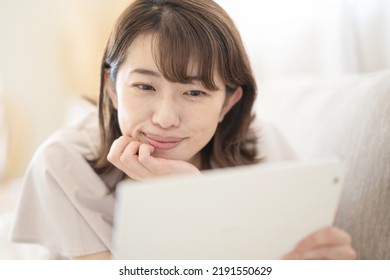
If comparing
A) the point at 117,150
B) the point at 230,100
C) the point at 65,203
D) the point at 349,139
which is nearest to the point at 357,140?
the point at 349,139

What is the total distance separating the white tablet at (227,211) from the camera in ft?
1.77

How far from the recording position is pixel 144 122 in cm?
75

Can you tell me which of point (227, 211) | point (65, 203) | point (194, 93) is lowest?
point (65, 203)

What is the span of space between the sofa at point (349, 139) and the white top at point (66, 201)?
10 cm

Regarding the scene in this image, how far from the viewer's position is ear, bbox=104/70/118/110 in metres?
→ 0.79

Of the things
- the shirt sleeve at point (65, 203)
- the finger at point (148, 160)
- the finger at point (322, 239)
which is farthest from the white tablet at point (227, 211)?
the shirt sleeve at point (65, 203)

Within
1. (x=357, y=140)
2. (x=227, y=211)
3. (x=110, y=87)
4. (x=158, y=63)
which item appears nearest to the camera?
(x=227, y=211)

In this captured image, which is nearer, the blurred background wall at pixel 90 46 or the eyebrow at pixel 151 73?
the eyebrow at pixel 151 73

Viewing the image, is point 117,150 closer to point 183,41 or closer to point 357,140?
point 183,41

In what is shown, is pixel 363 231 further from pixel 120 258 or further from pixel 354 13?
pixel 354 13

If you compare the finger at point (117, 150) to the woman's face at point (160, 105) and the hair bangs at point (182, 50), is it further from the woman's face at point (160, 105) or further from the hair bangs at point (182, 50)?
the hair bangs at point (182, 50)

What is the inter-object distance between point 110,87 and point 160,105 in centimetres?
13

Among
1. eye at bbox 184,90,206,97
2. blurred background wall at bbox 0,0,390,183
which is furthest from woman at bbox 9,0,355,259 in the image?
blurred background wall at bbox 0,0,390,183

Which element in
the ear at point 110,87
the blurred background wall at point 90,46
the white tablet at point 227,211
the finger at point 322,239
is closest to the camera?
the white tablet at point 227,211
